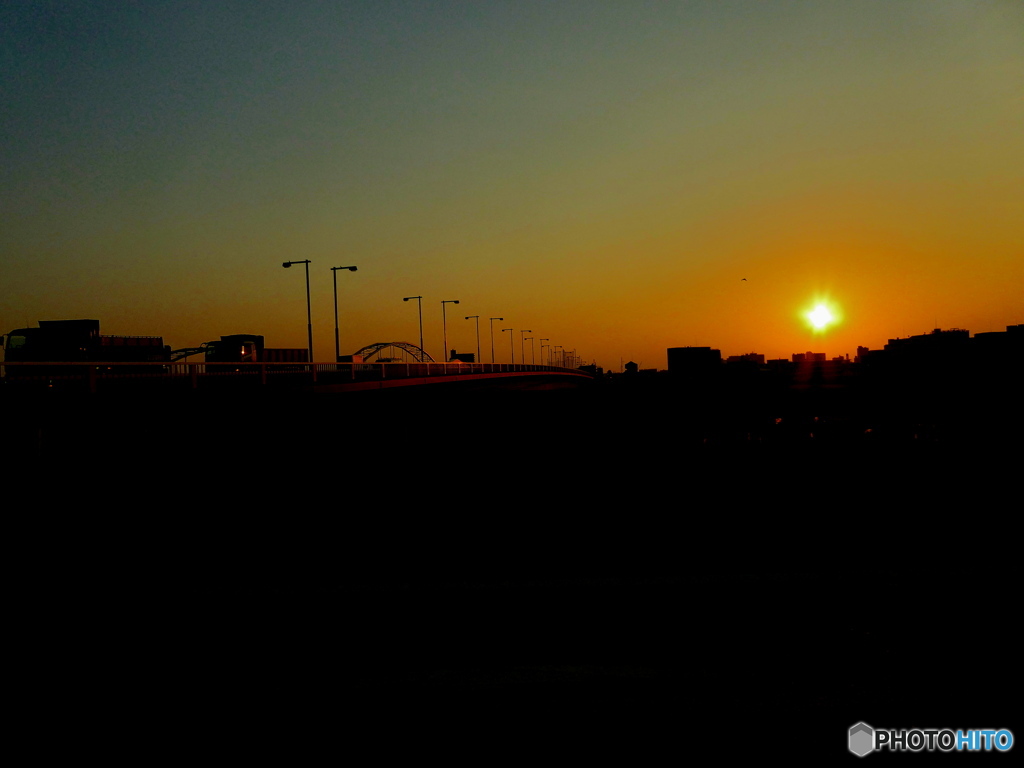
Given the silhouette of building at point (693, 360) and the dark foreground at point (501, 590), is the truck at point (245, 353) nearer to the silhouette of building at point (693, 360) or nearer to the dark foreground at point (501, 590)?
the dark foreground at point (501, 590)

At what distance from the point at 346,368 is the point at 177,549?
31637 millimetres

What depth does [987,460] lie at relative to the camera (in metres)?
17.4

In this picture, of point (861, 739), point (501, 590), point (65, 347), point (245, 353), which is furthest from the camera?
point (245, 353)

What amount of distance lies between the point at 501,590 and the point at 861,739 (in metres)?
4.90

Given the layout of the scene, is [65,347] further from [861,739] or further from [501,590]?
[861,739]

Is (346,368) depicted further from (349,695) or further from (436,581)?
(349,695)

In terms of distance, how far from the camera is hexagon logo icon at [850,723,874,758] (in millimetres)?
5574

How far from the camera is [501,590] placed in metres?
9.93

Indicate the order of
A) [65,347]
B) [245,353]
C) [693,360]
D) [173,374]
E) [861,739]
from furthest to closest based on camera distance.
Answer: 1. [693,360]
2. [245,353]
3. [65,347]
4. [173,374]
5. [861,739]

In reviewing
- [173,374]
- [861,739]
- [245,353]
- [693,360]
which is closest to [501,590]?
[861,739]

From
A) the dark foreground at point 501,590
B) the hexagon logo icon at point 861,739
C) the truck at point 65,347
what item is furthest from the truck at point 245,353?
the hexagon logo icon at point 861,739

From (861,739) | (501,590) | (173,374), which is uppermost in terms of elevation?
(173,374)

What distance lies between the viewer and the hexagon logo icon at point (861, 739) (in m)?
5.57

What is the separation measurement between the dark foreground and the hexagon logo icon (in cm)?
10
